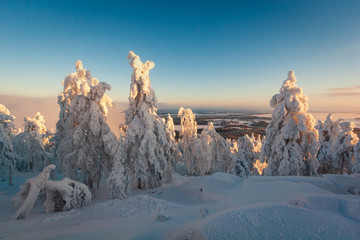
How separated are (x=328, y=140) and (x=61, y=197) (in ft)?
110

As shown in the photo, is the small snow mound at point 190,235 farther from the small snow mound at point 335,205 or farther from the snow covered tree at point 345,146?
the snow covered tree at point 345,146

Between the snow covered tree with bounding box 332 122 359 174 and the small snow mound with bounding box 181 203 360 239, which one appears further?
the snow covered tree with bounding box 332 122 359 174

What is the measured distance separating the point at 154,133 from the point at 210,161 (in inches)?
539

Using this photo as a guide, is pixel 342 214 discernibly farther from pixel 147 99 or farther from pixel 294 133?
pixel 147 99

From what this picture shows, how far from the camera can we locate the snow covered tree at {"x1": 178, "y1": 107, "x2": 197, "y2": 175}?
28.5 metres

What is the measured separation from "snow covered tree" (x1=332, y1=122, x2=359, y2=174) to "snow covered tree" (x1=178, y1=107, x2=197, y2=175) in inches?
796

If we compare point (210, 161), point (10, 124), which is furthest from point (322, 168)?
point (10, 124)

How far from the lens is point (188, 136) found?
97.5ft

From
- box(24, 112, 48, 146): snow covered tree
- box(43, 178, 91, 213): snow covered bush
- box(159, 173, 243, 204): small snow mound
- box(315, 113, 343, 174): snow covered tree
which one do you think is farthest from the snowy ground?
box(315, 113, 343, 174): snow covered tree

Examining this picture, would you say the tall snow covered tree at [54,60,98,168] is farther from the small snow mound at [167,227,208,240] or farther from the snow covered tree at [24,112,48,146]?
the small snow mound at [167,227,208,240]

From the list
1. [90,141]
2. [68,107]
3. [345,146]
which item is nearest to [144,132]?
[90,141]

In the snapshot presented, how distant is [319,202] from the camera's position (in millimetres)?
4582

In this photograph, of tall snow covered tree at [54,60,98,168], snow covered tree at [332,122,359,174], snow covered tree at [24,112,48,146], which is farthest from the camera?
snow covered tree at [24,112,48,146]

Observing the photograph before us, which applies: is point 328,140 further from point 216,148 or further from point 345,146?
point 216,148
